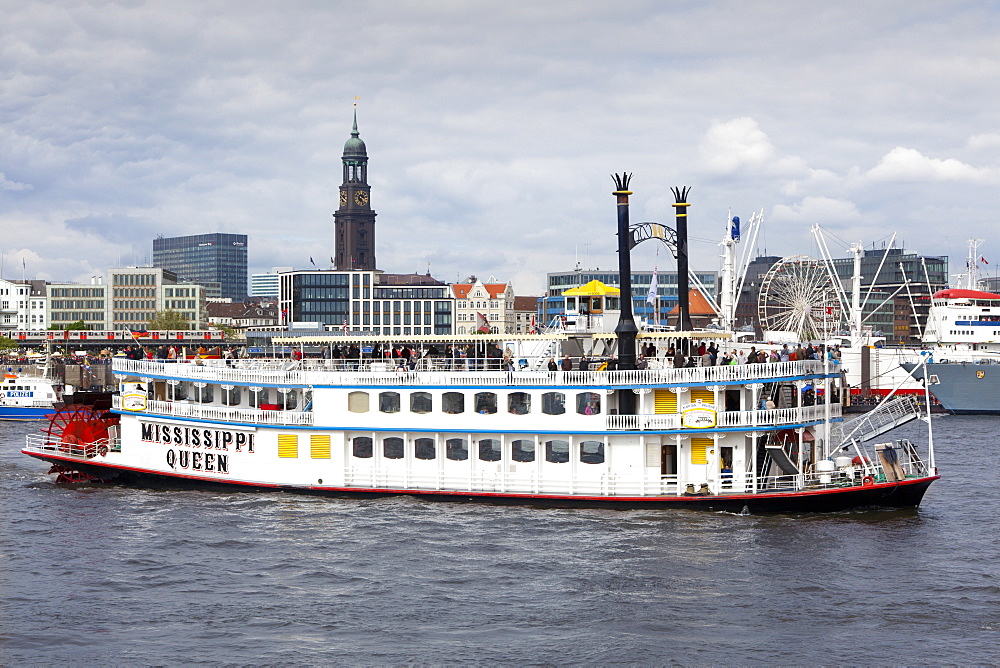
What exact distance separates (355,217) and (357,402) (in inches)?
5886

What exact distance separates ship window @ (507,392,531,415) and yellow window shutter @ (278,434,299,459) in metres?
7.57

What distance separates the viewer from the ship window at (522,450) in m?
35.9

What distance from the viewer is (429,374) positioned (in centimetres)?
3650

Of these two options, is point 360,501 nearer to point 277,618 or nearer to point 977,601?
point 277,618

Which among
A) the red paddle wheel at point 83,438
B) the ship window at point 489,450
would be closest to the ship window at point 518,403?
the ship window at point 489,450

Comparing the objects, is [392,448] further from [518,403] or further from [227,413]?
[227,413]

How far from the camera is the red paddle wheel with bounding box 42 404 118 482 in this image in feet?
140

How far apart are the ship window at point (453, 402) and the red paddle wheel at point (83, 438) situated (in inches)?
574

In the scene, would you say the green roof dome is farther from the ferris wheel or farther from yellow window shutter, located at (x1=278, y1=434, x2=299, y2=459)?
yellow window shutter, located at (x1=278, y1=434, x2=299, y2=459)

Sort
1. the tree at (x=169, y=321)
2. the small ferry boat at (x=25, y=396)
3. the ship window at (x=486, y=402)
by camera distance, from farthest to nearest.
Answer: the tree at (x=169, y=321)
the small ferry boat at (x=25, y=396)
the ship window at (x=486, y=402)

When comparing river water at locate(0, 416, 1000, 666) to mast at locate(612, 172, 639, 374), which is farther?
mast at locate(612, 172, 639, 374)

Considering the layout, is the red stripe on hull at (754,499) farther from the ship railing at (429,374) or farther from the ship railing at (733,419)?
the ship railing at (429,374)

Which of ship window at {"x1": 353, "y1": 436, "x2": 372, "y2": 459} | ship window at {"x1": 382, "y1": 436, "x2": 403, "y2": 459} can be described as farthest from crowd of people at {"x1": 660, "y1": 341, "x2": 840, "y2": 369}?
ship window at {"x1": 353, "y1": 436, "x2": 372, "y2": 459}

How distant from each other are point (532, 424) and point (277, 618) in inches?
508
